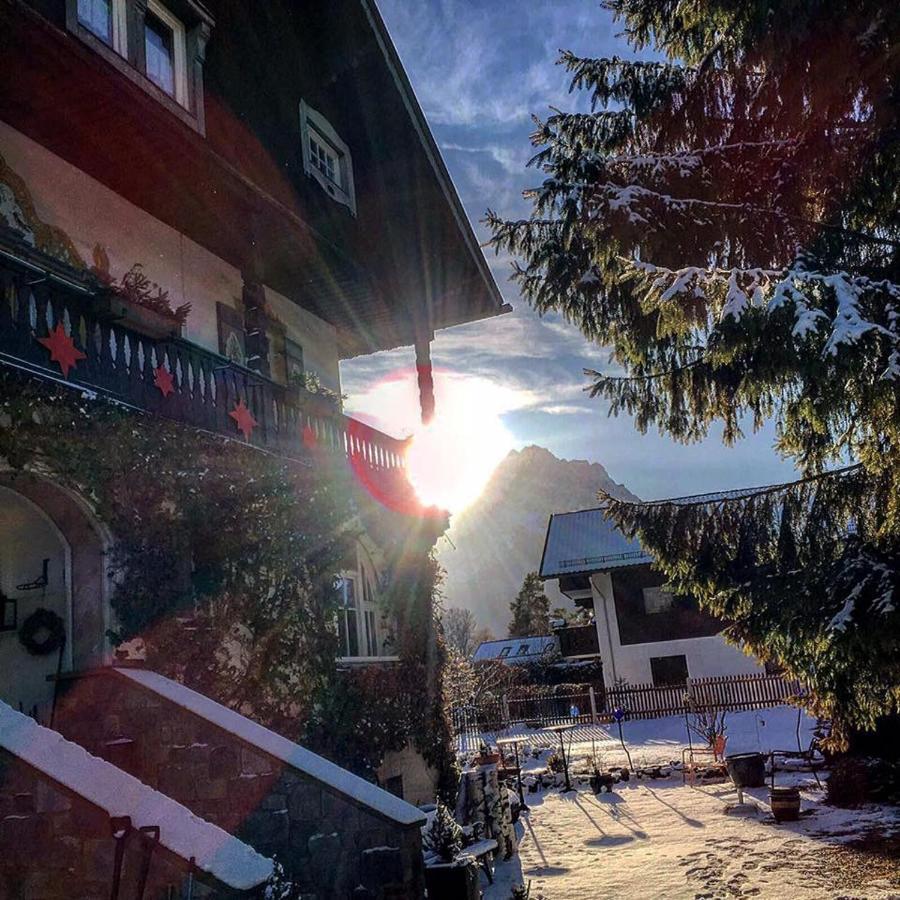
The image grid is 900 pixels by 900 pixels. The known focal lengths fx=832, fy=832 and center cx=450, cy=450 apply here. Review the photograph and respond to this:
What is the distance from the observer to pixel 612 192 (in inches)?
353

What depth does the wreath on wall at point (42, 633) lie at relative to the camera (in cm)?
752

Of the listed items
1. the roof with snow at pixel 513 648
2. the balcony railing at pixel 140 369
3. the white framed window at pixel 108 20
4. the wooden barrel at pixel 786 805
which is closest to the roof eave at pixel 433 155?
the white framed window at pixel 108 20

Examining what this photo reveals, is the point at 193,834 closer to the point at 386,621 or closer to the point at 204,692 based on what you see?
the point at 204,692

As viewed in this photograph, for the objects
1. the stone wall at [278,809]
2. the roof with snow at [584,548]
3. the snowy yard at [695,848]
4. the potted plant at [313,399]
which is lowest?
the snowy yard at [695,848]

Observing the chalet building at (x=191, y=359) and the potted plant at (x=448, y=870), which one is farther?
the potted plant at (x=448, y=870)

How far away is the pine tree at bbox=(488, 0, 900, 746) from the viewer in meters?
7.35

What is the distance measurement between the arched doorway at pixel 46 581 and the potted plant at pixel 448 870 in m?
3.34

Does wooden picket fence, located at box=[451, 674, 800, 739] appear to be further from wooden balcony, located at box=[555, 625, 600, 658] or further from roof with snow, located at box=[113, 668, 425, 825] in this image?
roof with snow, located at box=[113, 668, 425, 825]

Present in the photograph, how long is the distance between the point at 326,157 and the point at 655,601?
23.5 meters

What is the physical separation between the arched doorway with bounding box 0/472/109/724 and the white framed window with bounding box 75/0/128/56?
17.8 ft

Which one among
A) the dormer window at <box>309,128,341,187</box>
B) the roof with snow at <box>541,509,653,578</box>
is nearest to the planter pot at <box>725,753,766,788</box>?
the dormer window at <box>309,128,341,187</box>

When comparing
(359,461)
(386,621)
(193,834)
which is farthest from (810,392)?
(386,621)

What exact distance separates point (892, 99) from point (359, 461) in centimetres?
786

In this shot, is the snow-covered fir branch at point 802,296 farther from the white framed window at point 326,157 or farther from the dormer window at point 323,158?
the dormer window at point 323,158
